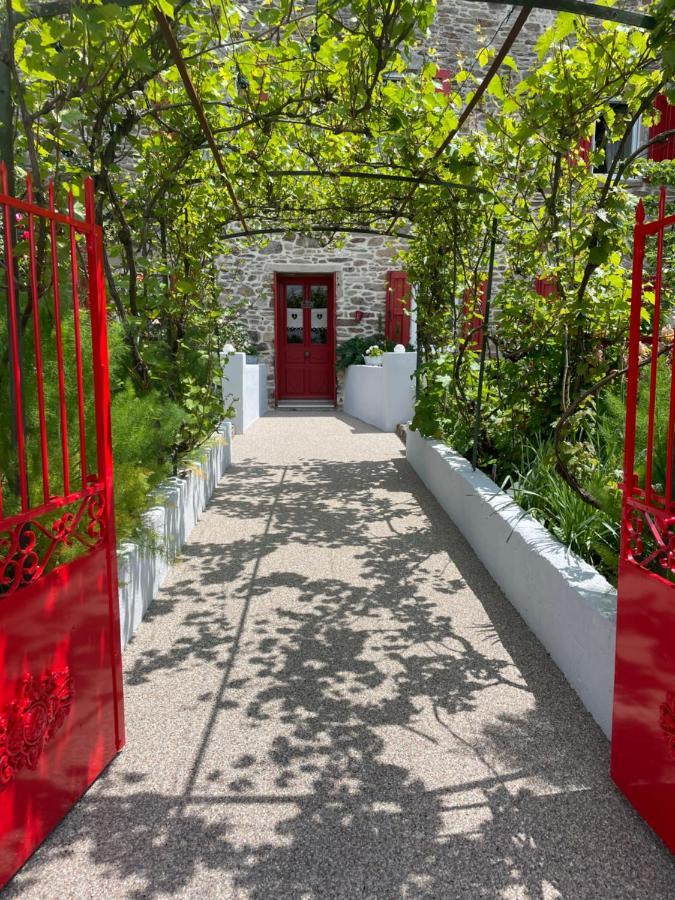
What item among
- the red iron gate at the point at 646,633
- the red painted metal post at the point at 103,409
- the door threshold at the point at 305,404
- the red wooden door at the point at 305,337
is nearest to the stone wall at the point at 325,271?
the red wooden door at the point at 305,337

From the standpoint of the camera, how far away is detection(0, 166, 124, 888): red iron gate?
1.61 m

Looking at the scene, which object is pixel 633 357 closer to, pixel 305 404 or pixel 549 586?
pixel 549 586

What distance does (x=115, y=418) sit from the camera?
306cm

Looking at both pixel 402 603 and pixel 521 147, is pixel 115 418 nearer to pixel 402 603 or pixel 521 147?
pixel 402 603

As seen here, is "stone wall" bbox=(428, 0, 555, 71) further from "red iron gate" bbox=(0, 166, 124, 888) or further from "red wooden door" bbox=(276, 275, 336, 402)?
"red iron gate" bbox=(0, 166, 124, 888)

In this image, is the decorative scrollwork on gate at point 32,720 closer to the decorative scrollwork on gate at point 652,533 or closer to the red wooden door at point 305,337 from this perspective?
the decorative scrollwork on gate at point 652,533

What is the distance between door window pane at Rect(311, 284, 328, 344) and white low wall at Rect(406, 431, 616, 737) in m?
7.62

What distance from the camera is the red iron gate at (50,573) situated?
161cm

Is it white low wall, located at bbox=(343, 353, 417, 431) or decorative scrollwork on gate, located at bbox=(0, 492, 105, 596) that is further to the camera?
white low wall, located at bbox=(343, 353, 417, 431)

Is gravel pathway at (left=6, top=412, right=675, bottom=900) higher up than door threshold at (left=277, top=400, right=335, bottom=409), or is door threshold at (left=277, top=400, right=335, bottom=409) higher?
door threshold at (left=277, top=400, right=335, bottom=409)

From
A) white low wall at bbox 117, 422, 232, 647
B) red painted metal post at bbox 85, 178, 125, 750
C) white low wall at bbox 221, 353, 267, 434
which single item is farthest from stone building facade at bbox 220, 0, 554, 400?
red painted metal post at bbox 85, 178, 125, 750

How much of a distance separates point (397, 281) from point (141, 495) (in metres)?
8.92

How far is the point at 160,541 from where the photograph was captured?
3.54 meters

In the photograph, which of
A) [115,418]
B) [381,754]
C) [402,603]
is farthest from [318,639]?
[115,418]
